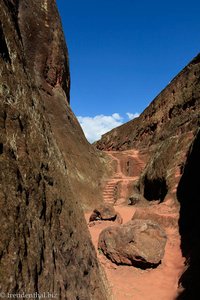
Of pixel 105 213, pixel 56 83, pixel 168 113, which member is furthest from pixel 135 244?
pixel 168 113

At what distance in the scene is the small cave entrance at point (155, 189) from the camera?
1343cm

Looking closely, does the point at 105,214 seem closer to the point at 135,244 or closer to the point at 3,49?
the point at 135,244

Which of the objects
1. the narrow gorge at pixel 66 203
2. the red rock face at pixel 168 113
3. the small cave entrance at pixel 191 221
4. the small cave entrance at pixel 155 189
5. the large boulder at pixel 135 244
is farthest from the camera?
the red rock face at pixel 168 113

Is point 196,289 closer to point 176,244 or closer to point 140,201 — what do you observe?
point 176,244

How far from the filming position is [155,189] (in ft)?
47.9

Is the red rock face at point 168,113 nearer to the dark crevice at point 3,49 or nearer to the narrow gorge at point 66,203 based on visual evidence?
the narrow gorge at point 66,203

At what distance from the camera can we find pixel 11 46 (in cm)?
371

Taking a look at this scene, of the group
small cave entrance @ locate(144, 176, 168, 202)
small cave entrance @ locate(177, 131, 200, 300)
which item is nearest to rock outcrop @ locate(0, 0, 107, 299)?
small cave entrance @ locate(177, 131, 200, 300)

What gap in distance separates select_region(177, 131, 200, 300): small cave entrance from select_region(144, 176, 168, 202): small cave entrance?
1.61 metres

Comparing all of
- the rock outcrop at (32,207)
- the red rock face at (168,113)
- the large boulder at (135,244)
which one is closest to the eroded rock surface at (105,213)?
the large boulder at (135,244)

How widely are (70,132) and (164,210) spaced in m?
8.95

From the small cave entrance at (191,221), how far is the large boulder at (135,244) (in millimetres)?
873

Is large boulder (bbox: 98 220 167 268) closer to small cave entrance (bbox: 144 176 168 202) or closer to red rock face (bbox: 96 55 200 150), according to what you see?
small cave entrance (bbox: 144 176 168 202)

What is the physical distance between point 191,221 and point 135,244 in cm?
272
